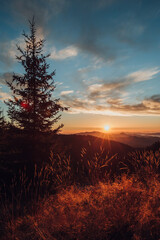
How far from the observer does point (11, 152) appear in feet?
29.7

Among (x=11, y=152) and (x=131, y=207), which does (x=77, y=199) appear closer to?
(x=131, y=207)

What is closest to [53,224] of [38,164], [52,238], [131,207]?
[52,238]

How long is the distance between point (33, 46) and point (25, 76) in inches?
94.1

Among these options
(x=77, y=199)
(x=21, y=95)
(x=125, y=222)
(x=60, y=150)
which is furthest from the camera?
(x=21, y=95)

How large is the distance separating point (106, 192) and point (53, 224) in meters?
1.45

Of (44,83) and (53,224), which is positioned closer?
(53,224)

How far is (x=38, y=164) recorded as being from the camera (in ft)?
30.5

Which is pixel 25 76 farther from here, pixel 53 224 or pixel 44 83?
pixel 53 224

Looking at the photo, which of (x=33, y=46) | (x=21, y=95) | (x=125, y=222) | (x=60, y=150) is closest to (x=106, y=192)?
(x=125, y=222)

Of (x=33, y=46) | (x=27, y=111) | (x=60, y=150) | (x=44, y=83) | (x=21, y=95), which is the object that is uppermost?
(x=33, y=46)

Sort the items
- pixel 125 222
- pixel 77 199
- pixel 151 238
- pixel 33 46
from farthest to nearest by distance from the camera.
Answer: pixel 33 46, pixel 77 199, pixel 125 222, pixel 151 238

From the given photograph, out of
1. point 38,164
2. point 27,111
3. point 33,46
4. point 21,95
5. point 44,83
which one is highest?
point 33,46

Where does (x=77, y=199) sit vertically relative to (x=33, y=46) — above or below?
below

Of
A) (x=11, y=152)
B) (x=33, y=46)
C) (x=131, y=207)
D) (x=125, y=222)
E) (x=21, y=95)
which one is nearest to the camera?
(x=125, y=222)
